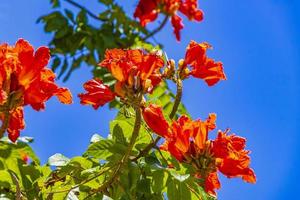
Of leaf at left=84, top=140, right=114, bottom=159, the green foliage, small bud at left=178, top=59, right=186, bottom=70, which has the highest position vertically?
the green foliage

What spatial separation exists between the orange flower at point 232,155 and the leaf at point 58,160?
410 mm

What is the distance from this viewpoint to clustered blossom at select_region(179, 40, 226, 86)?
1.88 metres

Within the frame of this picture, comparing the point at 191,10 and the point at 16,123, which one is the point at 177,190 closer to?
the point at 16,123

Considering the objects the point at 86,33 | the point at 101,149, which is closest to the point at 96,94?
the point at 101,149

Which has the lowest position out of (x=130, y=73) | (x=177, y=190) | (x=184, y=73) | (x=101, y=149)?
(x=177, y=190)

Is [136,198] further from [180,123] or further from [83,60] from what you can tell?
[83,60]

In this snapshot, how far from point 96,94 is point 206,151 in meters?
0.33

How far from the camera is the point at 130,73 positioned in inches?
60.6

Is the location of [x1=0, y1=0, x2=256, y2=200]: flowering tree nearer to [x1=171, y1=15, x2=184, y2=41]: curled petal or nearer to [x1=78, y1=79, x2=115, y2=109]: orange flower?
[x1=78, y1=79, x2=115, y2=109]: orange flower

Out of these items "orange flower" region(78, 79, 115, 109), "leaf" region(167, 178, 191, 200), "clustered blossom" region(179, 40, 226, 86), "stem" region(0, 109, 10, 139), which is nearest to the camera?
"stem" region(0, 109, 10, 139)

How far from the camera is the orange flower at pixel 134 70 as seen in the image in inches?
60.3

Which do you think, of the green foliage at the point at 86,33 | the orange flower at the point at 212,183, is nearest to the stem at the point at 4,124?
the orange flower at the point at 212,183

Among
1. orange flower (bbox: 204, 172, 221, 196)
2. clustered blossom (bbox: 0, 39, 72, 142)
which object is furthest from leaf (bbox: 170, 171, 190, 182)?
clustered blossom (bbox: 0, 39, 72, 142)

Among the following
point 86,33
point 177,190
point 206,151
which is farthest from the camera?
point 86,33
